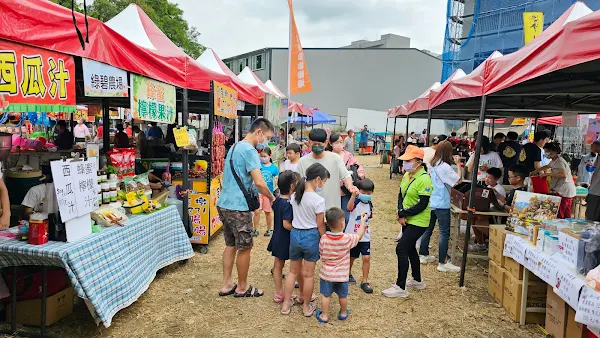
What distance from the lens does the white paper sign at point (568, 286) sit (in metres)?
2.94

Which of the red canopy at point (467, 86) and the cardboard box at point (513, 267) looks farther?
the red canopy at point (467, 86)

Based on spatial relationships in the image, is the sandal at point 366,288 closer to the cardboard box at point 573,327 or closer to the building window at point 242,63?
the cardboard box at point 573,327

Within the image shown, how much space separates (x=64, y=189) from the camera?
3150 mm

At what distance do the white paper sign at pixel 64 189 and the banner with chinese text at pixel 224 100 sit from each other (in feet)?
8.97

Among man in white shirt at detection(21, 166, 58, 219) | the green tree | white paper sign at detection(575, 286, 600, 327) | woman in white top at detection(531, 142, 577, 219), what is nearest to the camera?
white paper sign at detection(575, 286, 600, 327)

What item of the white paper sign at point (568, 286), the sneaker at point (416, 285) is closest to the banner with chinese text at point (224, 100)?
the sneaker at point (416, 285)

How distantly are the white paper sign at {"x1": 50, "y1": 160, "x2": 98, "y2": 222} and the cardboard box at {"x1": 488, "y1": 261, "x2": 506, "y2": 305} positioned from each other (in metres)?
4.30

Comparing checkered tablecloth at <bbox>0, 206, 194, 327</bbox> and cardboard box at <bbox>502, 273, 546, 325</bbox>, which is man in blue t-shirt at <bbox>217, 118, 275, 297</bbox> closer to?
checkered tablecloth at <bbox>0, 206, 194, 327</bbox>

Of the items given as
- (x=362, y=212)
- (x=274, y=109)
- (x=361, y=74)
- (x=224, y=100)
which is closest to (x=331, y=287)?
Answer: (x=362, y=212)

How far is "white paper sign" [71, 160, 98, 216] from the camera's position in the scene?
330 cm

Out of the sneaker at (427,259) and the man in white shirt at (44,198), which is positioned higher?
the man in white shirt at (44,198)

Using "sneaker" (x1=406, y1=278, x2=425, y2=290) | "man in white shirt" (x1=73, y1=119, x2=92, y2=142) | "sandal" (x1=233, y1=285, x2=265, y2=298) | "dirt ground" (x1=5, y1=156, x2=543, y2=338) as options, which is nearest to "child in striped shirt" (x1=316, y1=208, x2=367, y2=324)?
"dirt ground" (x1=5, y1=156, x2=543, y2=338)

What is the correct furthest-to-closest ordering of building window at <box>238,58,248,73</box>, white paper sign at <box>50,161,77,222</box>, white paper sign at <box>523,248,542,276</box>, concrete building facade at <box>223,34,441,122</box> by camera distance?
building window at <box>238,58,248,73</box> → concrete building facade at <box>223,34,441,122</box> → white paper sign at <box>523,248,542,276</box> → white paper sign at <box>50,161,77,222</box>

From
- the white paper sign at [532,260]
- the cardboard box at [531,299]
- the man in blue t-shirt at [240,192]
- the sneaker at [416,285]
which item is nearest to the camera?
the white paper sign at [532,260]
